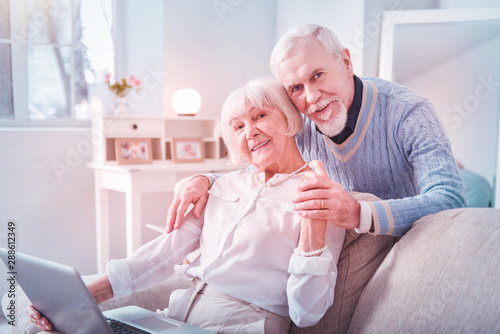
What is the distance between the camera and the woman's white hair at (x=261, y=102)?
143 cm

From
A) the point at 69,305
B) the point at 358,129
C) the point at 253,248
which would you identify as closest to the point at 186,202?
the point at 253,248

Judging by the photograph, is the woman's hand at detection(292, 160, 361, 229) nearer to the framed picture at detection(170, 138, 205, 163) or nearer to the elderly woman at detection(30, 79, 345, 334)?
the elderly woman at detection(30, 79, 345, 334)

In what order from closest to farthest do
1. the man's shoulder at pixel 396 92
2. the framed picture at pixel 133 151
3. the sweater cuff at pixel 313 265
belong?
the sweater cuff at pixel 313 265, the man's shoulder at pixel 396 92, the framed picture at pixel 133 151

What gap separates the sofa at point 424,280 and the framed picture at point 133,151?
1880mm

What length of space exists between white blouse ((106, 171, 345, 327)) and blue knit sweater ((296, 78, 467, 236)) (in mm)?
245

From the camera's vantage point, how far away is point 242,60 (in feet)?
13.0

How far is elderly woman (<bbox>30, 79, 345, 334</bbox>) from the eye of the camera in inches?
46.6

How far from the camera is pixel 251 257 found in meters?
1.28

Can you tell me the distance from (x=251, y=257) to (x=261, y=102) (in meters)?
0.46

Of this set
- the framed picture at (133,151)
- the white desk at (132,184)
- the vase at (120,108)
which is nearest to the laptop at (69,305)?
the white desk at (132,184)

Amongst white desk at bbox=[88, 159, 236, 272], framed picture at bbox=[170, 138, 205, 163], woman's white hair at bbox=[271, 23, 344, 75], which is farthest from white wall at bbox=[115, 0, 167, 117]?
woman's white hair at bbox=[271, 23, 344, 75]

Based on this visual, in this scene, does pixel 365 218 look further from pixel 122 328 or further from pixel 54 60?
pixel 54 60

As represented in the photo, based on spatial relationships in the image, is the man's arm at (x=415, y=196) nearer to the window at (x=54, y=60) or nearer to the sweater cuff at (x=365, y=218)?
the sweater cuff at (x=365, y=218)

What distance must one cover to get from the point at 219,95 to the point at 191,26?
58cm
